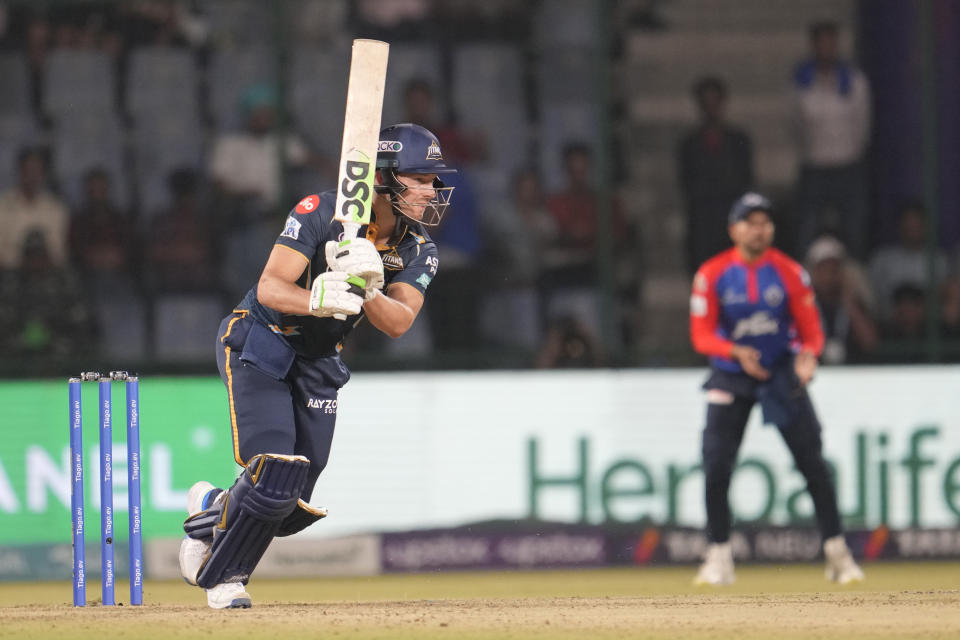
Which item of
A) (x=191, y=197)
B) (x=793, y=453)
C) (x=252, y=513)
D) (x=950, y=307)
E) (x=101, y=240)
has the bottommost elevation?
(x=793, y=453)

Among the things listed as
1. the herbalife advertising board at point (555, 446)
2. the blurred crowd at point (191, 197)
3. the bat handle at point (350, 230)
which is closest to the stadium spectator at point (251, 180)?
the blurred crowd at point (191, 197)

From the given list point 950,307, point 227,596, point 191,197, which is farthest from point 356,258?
point 950,307

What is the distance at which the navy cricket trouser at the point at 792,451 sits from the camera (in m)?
8.91

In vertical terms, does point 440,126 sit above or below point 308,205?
above

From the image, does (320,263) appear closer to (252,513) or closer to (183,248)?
(252,513)

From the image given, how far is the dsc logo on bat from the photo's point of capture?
6145 millimetres

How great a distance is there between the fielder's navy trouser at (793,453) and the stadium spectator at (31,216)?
174 inches

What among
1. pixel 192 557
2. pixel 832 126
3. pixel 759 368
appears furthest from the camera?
pixel 832 126

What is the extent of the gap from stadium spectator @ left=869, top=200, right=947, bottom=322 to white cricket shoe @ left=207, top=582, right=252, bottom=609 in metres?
5.65

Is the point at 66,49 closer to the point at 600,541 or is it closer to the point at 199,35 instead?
the point at 199,35

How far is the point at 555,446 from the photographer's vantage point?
10.3 metres

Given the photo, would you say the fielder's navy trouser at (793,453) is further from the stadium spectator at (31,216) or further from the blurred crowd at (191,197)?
the stadium spectator at (31,216)

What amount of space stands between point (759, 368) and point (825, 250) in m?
2.39

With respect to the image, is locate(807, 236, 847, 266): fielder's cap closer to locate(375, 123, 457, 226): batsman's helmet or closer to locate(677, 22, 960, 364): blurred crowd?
locate(677, 22, 960, 364): blurred crowd
